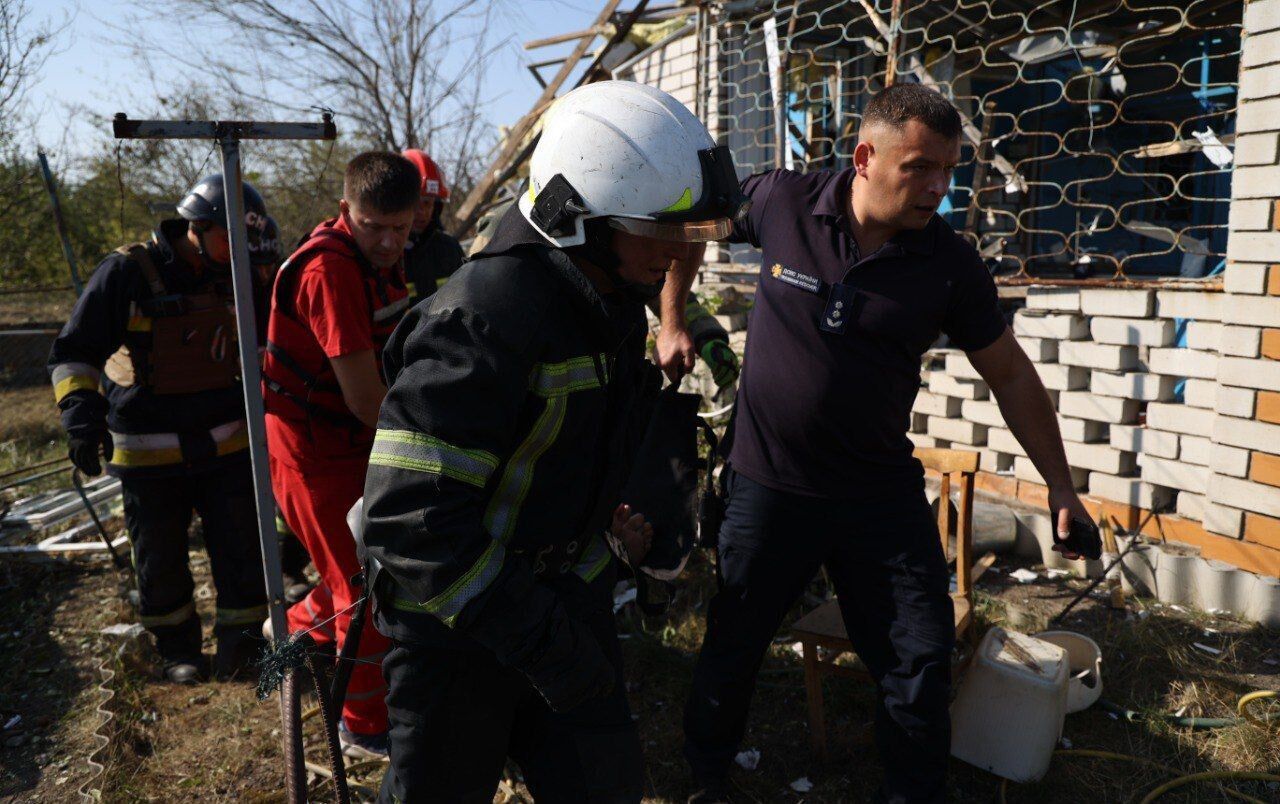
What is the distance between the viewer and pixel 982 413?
497 centimetres

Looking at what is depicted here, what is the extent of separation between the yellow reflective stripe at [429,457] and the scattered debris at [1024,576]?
12.0ft

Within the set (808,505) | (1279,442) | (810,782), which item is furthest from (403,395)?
(1279,442)

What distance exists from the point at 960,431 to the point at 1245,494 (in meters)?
1.49

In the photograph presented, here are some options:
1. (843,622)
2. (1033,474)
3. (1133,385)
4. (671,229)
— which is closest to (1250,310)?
(1133,385)

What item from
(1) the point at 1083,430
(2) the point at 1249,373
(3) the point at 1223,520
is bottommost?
(3) the point at 1223,520

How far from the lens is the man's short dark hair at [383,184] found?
2953mm

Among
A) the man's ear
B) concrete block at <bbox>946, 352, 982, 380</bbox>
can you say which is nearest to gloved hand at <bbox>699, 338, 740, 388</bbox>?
the man's ear

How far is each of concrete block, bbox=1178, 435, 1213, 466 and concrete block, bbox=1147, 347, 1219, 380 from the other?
294 mm

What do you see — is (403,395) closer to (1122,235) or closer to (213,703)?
(213,703)

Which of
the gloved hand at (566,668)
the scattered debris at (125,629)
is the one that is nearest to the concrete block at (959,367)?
the gloved hand at (566,668)

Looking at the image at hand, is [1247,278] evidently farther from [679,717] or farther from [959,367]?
[679,717]

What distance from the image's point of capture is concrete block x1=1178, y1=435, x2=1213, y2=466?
13.4ft

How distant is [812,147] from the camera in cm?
734

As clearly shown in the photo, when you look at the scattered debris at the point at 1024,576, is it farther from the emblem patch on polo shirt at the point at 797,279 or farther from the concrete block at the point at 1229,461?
the emblem patch on polo shirt at the point at 797,279
